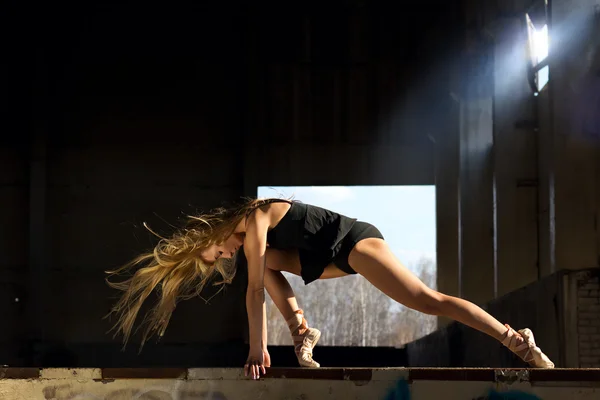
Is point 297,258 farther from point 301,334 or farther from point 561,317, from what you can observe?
point 561,317

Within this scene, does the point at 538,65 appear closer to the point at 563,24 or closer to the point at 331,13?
the point at 563,24

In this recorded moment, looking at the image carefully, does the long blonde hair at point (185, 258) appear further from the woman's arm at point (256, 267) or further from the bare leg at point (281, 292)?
the bare leg at point (281, 292)

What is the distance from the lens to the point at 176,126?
21.1 metres

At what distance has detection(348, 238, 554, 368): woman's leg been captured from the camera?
5.32 meters

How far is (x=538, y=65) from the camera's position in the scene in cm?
1472

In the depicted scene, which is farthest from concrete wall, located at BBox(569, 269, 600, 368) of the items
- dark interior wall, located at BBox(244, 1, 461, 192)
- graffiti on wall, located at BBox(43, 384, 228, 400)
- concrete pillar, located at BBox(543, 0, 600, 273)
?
dark interior wall, located at BBox(244, 1, 461, 192)

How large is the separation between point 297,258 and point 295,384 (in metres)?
0.95

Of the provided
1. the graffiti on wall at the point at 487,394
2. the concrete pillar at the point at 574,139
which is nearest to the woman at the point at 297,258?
the graffiti on wall at the point at 487,394

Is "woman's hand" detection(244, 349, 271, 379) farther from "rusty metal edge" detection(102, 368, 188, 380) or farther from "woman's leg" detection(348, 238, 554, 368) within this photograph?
"woman's leg" detection(348, 238, 554, 368)

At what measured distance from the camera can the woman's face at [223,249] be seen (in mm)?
5410

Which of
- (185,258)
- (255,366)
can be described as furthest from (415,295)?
(185,258)

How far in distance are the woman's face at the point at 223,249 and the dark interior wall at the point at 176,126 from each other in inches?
583

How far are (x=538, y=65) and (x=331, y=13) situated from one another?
725 cm

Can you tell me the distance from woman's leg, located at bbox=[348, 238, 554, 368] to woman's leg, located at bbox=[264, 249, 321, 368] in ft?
1.42
